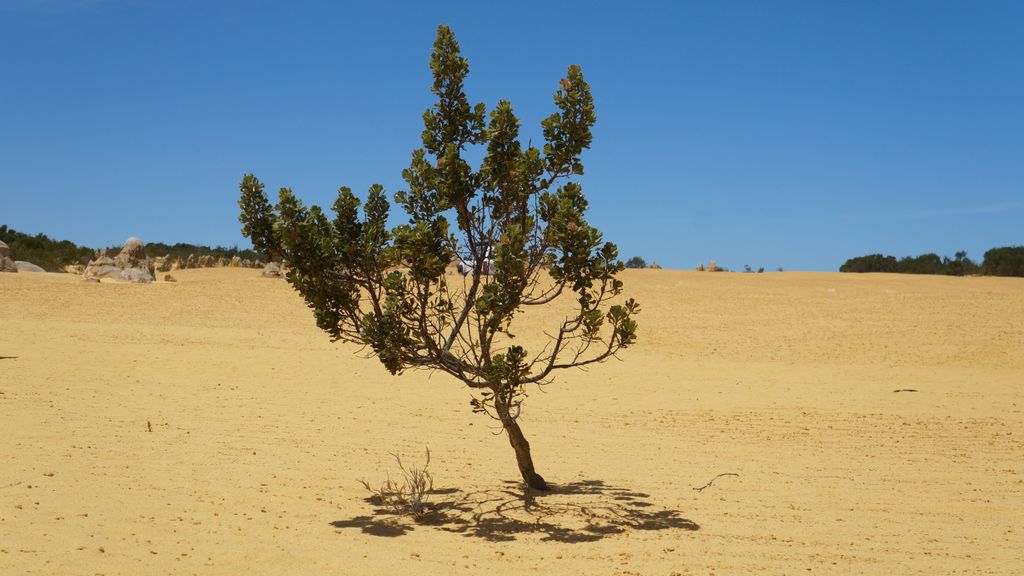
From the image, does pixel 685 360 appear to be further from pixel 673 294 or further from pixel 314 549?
pixel 314 549

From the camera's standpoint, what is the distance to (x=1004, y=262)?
5009cm

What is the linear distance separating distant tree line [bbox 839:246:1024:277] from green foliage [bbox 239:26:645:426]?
4514 centimetres

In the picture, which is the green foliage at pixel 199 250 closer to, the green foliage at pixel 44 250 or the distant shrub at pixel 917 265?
the green foliage at pixel 44 250

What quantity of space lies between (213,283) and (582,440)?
21.3 m

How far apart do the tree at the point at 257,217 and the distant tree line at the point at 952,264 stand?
4654 centimetres

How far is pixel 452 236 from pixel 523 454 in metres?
2.65

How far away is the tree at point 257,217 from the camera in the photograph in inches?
327

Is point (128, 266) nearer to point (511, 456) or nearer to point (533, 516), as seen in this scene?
point (511, 456)

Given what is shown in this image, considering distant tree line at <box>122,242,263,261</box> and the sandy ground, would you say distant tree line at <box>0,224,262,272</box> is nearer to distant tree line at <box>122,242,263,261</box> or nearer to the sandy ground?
distant tree line at <box>122,242,263,261</box>

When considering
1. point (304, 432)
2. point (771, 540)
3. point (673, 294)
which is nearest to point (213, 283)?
point (673, 294)

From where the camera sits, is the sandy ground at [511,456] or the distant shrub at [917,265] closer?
the sandy ground at [511,456]

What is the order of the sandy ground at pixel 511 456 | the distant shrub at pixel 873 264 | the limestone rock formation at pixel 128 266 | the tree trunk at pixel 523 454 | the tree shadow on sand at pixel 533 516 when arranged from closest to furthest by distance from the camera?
1. the sandy ground at pixel 511 456
2. the tree shadow on sand at pixel 533 516
3. the tree trunk at pixel 523 454
4. the limestone rock formation at pixel 128 266
5. the distant shrub at pixel 873 264

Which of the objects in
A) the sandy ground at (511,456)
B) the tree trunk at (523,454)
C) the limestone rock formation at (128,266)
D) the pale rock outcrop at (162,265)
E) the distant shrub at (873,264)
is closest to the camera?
the sandy ground at (511,456)

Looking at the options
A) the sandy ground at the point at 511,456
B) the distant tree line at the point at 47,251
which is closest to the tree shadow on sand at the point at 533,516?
the sandy ground at the point at 511,456
